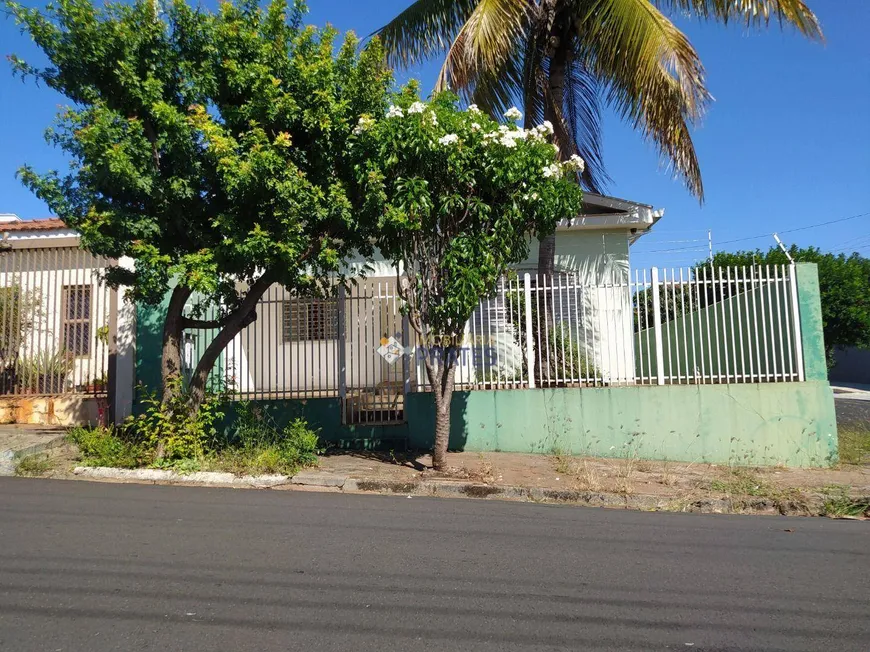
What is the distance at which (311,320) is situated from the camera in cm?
991

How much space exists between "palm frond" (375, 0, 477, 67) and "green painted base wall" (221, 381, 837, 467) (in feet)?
19.6

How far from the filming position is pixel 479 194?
7.67 m

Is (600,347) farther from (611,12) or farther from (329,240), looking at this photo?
(611,12)

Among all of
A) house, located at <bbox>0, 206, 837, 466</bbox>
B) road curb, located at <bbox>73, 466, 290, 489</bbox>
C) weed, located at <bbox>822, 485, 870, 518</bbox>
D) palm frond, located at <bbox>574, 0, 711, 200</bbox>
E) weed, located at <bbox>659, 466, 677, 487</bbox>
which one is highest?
palm frond, located at <bbox>574, 0, 711, 200</bbox>

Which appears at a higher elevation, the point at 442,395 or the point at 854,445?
the point at 442,395

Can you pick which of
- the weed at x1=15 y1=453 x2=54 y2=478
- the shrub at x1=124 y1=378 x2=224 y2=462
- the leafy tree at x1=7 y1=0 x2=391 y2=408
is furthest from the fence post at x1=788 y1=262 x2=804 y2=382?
the weed at x1=15 y1=453 x2=54 y2=478

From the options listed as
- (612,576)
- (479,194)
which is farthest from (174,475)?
(612,576)

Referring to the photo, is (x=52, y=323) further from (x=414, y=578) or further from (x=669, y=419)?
(x=669, y=419)

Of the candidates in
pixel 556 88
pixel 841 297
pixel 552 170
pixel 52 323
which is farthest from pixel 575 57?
pixel 841 297

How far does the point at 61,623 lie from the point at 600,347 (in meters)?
7.52

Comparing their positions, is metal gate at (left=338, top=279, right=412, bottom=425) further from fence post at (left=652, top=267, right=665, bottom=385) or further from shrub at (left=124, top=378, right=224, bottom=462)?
fence post at (left=652, top=267, right=665, bottom=385)

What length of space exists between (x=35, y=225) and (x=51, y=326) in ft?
9.56

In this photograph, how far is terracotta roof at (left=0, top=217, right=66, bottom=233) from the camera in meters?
11.7

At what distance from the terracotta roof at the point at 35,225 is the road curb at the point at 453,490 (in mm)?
5823
